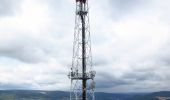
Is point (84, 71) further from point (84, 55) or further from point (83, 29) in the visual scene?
point (83, 29)

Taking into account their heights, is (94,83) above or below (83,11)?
below

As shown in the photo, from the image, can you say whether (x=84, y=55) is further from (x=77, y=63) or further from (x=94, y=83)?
(x=94, y=83)

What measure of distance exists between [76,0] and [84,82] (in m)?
22.6

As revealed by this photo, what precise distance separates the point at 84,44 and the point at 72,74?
8.80 m

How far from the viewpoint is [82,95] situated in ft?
272

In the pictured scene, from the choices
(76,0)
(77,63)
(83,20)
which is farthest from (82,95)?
(76,0)

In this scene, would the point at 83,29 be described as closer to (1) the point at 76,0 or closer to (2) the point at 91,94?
(1) the point at 76,0

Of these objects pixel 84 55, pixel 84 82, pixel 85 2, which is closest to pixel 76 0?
pixel 85 2

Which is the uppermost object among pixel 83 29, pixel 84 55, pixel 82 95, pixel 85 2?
pixel 85 2

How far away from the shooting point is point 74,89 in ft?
272

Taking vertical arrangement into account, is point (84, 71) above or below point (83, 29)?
below

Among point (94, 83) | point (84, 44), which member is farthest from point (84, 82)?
point (84, 44)

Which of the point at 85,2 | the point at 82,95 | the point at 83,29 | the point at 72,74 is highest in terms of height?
the point at 85,2

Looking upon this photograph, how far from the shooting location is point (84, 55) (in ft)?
273
